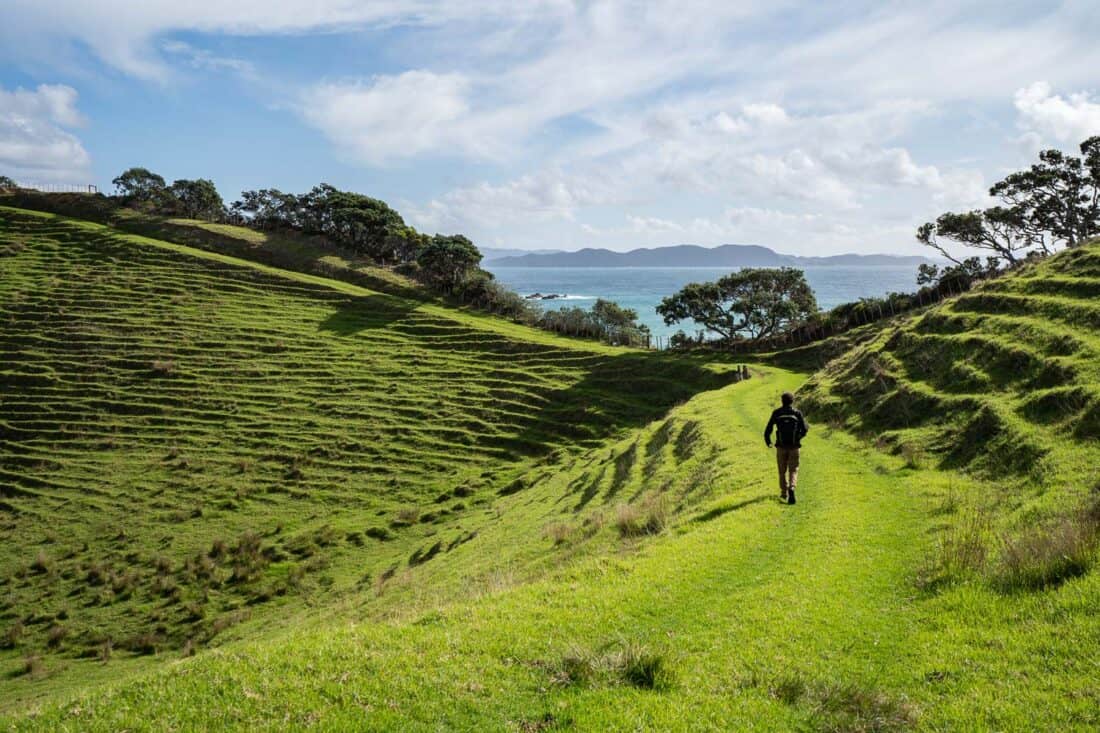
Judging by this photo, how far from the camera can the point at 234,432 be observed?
57.4m

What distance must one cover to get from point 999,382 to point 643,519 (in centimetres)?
1603

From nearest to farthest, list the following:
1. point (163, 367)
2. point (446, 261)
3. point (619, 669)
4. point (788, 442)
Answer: point (619, 669), point (788, 442), point (163, 367), point (446, 261)

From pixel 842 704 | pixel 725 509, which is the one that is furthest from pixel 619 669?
pixel 725 509

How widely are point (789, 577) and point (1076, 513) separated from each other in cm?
552

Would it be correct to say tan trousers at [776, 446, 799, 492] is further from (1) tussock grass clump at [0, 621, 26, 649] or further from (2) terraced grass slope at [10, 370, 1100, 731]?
(1) tussock grass clump at [0, 621, 26, 649]

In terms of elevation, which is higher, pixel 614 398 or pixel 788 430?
pixel 788 430

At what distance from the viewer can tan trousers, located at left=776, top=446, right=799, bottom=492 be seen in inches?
726

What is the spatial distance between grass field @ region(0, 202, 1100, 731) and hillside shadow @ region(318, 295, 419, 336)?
0.42m

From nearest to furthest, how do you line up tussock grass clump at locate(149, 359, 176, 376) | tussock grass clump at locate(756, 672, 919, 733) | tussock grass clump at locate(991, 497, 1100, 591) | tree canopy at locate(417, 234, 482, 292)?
tussock grass clump at locate(756, 672, 919, 733), tussock grass clump at locate(991, 497, 1100, 591), tussock grass clump at locate(149, 359, 176, 376), tree canopy at locate(417, 234, 482, 292)

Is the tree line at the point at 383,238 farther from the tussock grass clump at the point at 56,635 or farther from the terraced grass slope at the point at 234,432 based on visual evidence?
the tussock grass clump at the point at 56,635

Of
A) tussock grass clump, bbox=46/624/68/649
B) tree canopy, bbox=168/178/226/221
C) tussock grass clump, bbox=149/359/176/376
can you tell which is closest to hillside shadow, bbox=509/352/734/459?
tussock grass clump, bbox=46/624/68/649

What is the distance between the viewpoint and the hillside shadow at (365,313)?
3103 inches

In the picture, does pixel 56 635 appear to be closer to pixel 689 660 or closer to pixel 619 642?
pixel 619 642

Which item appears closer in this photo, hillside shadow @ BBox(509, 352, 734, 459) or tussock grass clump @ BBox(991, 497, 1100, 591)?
Answer: tussock grass clump @ BBox(991, 497, 1100, 591)
